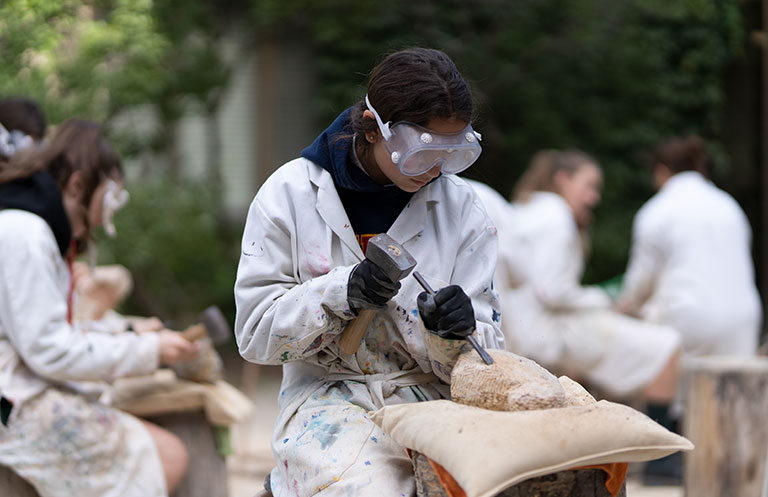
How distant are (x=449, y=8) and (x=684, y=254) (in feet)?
16.9

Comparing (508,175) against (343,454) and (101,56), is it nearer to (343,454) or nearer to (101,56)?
(101,56)

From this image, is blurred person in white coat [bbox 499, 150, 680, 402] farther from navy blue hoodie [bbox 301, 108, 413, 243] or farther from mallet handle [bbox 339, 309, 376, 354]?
mallet handle [bbox 339, 309, 376, 354]

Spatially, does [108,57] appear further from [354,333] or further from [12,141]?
[354,333]

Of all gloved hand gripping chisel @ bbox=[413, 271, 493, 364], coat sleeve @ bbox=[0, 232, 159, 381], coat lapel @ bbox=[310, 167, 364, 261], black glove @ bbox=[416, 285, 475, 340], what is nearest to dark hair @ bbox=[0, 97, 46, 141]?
coat sleeve @ bbox=[0, 232, 159, 381]

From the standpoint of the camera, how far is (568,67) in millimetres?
11125

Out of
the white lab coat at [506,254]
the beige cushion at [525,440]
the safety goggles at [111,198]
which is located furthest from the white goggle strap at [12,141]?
the white lab coat at [506,254]

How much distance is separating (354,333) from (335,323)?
0.06m

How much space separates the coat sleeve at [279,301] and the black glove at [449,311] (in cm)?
21

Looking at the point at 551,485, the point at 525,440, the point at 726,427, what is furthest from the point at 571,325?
the point at 525,440

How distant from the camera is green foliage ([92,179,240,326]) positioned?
8406 mm

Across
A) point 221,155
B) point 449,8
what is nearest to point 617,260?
point 449,8

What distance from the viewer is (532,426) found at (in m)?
2.15

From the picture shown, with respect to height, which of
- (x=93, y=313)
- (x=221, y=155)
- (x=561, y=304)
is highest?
(x=93, y=313)

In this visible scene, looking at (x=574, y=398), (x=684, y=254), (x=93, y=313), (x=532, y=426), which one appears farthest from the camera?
(x=684, y=254)
